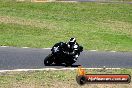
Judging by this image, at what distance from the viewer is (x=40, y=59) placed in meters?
19.1

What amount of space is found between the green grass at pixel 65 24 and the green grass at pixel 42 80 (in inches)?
274

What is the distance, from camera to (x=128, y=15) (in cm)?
3931

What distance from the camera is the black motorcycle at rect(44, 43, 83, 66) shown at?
1716cm

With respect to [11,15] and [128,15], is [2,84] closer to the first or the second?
[11,15]

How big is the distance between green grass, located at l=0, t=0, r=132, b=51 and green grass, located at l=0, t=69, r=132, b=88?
22.9 ft

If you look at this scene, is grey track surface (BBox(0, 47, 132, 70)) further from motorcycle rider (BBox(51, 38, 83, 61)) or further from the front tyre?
motorcycle rider (BBox(51, 38, 83, 61))

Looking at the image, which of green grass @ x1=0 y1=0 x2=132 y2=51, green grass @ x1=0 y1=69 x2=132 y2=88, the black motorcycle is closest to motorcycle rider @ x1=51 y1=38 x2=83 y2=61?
the black motorcycle

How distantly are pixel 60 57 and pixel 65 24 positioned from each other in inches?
595

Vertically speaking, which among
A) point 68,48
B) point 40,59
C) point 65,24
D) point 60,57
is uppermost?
point 68,48

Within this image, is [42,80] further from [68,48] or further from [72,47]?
[72,47]

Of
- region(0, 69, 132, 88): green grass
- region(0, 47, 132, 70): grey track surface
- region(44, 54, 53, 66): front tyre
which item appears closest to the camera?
region(0, 69, 132, 88): green grass

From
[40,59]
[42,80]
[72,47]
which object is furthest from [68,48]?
[42,80]

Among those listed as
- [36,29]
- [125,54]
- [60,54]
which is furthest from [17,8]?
[60,54]

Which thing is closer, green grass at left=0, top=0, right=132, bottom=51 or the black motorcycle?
the black motorcycle
